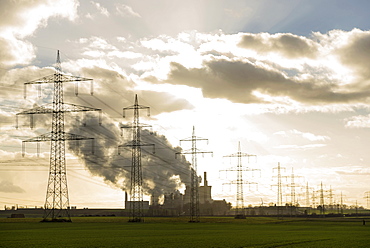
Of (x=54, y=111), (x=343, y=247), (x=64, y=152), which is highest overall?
(x=54, y=111)

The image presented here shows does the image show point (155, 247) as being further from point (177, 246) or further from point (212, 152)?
point (212, 152)

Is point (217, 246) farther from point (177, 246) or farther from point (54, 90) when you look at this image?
point (54, 90)

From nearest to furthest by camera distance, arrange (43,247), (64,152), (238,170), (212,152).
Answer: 1. (43,247)
2. (64,152)
3. (212,152)
4. (238,170)

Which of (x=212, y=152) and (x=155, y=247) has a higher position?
(x=212, y=152)

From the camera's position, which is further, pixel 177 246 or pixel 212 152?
pixel 212 152

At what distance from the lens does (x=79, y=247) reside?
4034 cm

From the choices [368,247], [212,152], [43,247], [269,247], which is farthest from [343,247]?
[212,152]

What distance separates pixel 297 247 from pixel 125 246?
574 inches

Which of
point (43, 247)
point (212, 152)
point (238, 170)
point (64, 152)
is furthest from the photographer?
point (238, 170)

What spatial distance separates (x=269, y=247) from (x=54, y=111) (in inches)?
2215

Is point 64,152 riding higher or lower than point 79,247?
higher

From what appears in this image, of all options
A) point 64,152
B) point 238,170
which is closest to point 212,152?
point 238,170

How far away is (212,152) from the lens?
380 ft

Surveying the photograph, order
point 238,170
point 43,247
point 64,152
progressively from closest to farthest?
point 43,247, point 64,152, point 238,170
